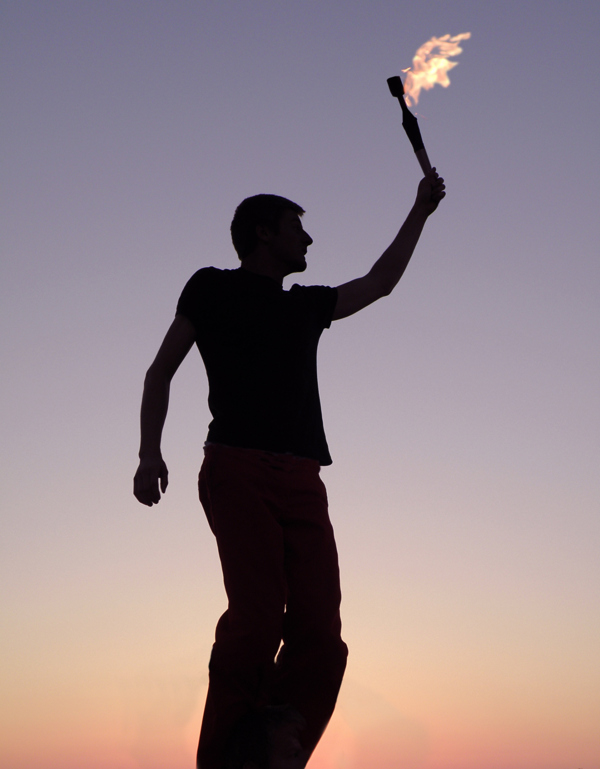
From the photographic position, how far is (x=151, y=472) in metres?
3.28

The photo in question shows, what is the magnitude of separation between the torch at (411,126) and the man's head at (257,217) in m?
0.63

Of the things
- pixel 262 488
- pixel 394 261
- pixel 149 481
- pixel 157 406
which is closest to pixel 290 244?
pixel 394 261

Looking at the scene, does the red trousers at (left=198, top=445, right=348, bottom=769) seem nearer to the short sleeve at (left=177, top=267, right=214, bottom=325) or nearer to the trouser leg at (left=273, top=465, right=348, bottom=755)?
the trouser leg at (left=273, top=465, right=348, bottom=755)

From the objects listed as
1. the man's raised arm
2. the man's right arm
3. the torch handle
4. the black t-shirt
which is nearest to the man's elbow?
the man's right arm

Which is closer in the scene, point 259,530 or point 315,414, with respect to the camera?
point 259,530

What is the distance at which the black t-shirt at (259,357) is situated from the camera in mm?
3402

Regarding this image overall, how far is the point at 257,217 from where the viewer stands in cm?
384

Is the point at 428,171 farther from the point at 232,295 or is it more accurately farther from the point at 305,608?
the point at 305,608

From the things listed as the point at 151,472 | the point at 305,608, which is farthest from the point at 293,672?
the point at 151,472

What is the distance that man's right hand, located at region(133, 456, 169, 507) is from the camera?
3256 millimetres

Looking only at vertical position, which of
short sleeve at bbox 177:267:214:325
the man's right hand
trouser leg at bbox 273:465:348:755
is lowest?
trouser leg at bbox 273:465:348:755

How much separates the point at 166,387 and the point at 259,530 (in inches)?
28.1

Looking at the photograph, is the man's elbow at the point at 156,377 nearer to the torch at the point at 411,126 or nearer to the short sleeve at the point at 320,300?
the short sleeve at the point at 320,300

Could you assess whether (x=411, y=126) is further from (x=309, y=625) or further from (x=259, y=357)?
(x=309, y=625)
